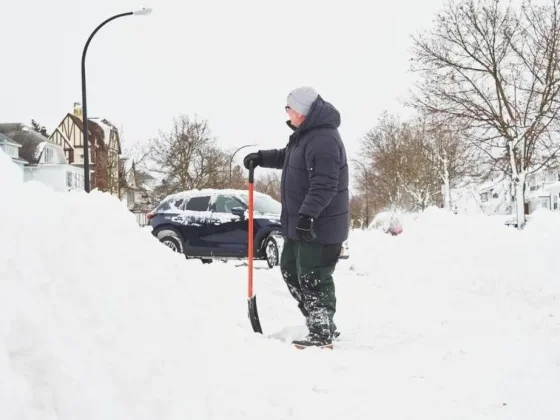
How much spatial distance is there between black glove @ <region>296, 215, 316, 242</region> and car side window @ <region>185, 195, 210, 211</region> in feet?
23.7

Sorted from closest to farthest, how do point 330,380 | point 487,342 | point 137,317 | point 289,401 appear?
point 137,317, point 289,401, point 330,380, point 487,342

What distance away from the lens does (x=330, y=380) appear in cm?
317

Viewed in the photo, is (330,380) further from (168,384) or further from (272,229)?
(272,229)

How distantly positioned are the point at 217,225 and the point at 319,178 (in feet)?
23.0

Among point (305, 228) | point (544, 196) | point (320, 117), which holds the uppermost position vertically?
point (544, 196)

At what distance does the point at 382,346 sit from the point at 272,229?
6343 mm

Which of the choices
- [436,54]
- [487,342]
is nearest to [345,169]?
[487,342]

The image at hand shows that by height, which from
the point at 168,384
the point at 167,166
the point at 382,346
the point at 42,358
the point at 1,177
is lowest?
the point at 382,346

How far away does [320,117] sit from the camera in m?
4.34

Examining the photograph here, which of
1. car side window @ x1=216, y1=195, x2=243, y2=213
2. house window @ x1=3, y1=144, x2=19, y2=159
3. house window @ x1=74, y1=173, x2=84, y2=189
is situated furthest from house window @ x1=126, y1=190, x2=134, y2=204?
car side window @ x1=216, y1=195, x2=243, y2=213

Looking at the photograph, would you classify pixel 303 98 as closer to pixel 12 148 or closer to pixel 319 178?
pixel 319 178

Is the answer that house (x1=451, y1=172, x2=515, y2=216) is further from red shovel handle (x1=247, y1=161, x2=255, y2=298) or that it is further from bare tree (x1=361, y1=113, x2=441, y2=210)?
red shovel handle (x1=247, y1=161, x2=255, y2=298)

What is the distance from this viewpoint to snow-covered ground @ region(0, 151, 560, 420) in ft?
6.30

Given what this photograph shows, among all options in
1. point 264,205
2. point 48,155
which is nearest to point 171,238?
point 264,205
